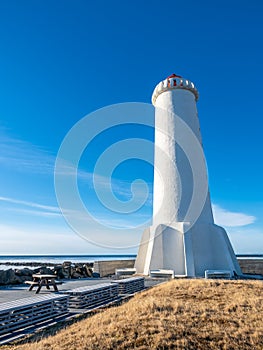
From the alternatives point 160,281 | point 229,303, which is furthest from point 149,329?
point 160,281

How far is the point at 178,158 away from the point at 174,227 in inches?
151

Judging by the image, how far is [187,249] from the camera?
43.0 ft

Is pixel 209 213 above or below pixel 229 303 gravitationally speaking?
above

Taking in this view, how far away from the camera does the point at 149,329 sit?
4539mm

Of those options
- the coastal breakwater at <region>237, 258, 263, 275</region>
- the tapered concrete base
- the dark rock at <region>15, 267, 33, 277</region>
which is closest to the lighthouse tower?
the tapered concrete base

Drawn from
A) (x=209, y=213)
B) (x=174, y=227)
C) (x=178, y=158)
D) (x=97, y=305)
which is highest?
(x=178, y=158)

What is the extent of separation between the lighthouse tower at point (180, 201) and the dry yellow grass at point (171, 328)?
6.42 metres

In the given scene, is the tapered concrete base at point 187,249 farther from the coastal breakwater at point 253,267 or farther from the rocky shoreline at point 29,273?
the coastal breakwater at point 253,267

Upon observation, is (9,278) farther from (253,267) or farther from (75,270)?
(253,267)

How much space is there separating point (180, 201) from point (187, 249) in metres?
2.61

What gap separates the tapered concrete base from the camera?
13.2 m

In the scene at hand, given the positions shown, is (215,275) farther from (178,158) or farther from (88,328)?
(88,328)

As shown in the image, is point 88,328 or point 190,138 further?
point 190,138

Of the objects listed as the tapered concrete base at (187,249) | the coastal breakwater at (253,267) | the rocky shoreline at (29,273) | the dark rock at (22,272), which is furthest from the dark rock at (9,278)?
the coastal breakwater at (253,267)
